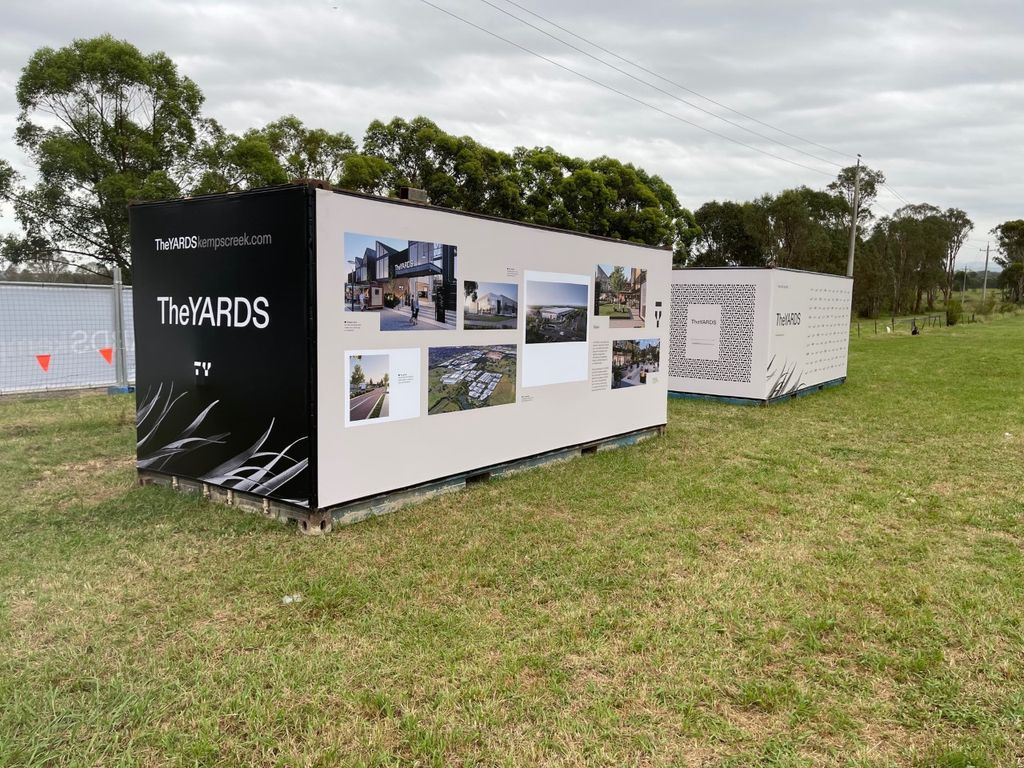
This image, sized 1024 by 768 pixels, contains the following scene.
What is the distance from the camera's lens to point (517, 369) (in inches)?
276

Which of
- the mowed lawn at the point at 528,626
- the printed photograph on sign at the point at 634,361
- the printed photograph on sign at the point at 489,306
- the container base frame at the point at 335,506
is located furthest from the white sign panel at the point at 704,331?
the printed photograph on sign at the point at 489,306

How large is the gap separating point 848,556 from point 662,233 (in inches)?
1452

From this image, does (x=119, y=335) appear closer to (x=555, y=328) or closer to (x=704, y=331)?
(x=555, y=328)

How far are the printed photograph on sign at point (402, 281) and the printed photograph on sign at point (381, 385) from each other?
26 cm

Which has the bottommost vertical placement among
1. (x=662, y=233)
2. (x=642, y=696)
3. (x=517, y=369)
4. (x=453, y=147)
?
(x=642, y=696)

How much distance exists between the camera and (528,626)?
12.7 ft

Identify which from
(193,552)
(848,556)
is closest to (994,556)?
(848,556)

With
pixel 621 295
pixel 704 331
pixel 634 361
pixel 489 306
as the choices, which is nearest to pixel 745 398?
pixel 704 331

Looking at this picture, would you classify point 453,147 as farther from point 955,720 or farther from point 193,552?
point 955,720

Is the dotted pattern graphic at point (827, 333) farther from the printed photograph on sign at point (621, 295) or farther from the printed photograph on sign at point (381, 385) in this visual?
the printed photograph on sign at point (381, 385)

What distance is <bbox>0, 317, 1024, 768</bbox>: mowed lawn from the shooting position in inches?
113

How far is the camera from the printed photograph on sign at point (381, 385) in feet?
17.6

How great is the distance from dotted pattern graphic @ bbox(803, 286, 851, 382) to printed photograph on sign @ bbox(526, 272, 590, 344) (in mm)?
8575

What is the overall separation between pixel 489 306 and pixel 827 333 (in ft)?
38.3
